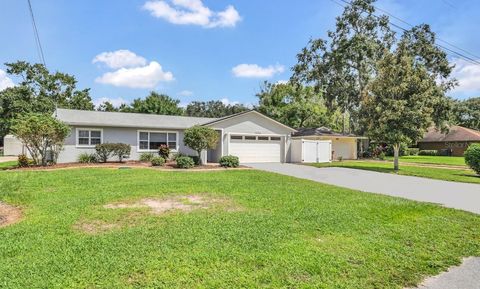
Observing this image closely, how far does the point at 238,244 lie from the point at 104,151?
15802 mm

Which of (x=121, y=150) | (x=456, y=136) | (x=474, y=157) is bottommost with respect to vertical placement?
(x=474, y=157)

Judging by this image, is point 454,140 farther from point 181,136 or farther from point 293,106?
point 181,136

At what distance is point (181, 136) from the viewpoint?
846 inches

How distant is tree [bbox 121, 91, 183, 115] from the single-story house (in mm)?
22402

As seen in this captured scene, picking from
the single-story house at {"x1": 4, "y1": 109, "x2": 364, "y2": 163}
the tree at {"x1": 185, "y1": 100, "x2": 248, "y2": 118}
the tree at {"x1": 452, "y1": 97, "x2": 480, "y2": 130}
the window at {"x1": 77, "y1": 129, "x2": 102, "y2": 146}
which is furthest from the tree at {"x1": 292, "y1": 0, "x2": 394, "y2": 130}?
the tree at {"x1": 185, "y1": 100, "x2": 248, "y2": 118}

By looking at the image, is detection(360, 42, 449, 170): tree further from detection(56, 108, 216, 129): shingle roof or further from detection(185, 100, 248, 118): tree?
detection(185, 100, 248, 118): tree

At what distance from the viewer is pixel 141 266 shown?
4.07 m

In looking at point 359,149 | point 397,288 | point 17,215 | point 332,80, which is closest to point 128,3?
point 17,215

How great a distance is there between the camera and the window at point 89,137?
61.2 feet

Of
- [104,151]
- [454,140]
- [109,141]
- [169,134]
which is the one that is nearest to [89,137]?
[109,141]

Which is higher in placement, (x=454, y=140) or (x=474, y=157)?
(x=454, y=140)

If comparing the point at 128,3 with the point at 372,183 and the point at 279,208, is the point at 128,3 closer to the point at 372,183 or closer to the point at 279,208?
the point at 279,208

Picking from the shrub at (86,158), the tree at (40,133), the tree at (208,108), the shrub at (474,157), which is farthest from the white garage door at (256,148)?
the tree at (208,108)

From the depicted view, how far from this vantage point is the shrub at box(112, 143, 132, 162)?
18547mm
